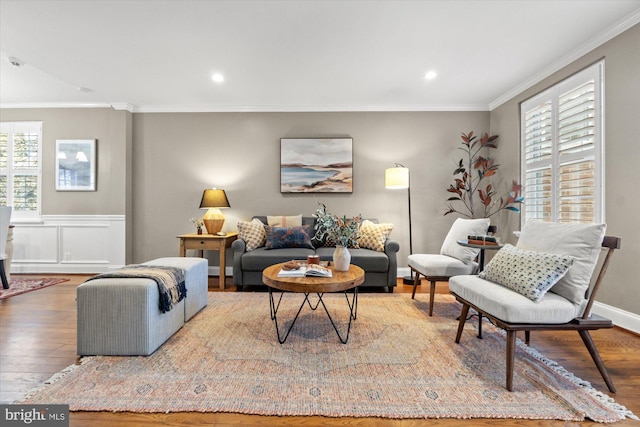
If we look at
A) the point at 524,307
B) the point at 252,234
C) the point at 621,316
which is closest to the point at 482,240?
the point at 524,307

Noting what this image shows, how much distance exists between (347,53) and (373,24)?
0.50 m

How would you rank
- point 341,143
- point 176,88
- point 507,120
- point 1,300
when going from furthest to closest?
point 341,143 < point 507,120 < point 176,88 < point 1,300

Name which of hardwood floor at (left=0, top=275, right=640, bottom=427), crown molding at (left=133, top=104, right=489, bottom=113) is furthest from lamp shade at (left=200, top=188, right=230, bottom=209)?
hardwood floor at (left=0, top=275, right=640, bottom=427)

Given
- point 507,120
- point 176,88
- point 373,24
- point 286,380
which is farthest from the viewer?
point 507,120

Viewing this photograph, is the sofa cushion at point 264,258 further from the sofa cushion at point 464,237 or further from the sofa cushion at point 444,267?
the sofa cushion at point 464,237

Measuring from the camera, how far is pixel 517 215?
3871mm

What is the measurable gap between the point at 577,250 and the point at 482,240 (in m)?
0.92

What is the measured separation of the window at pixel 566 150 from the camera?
2.73 m

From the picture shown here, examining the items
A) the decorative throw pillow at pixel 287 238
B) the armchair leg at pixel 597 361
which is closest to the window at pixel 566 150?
the armchair leg at pixel 597 361

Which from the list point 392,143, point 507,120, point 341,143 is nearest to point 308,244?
point 341,143

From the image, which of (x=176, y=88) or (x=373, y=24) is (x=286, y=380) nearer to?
(x=373, y=24)

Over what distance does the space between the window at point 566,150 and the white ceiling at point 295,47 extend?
35 centimetres

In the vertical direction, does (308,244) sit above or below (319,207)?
below

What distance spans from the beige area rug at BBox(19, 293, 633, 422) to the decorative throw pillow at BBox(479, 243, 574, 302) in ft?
1.76
